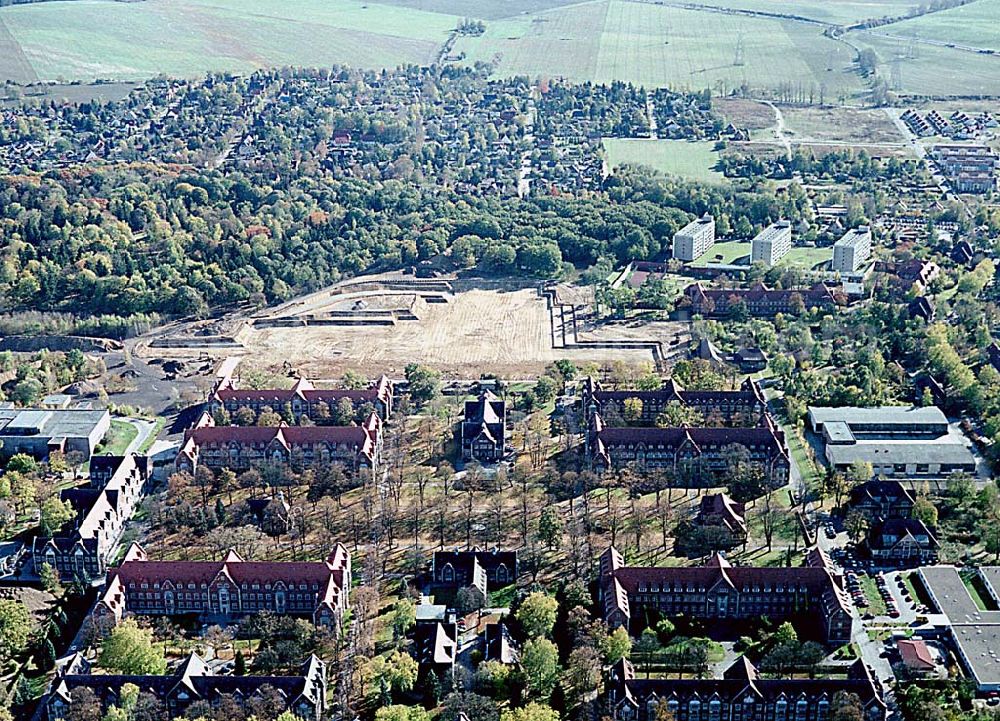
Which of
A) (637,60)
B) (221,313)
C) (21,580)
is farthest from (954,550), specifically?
(637,60)

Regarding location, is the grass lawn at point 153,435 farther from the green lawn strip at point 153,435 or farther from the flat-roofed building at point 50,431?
the flat-roofed building at point 50,431

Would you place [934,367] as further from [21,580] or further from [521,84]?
[521,84]

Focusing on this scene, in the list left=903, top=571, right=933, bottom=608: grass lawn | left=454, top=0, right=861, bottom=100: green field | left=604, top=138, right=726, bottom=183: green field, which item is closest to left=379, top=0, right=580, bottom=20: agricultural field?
left=454, top=0, right=861, bottom=100: green field

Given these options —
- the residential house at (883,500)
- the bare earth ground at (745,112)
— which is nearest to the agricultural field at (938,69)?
the bare earth ground at (745,112)

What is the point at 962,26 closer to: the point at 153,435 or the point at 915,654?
the point at 153,435

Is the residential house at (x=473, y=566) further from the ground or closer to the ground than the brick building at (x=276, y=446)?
further from the ground
